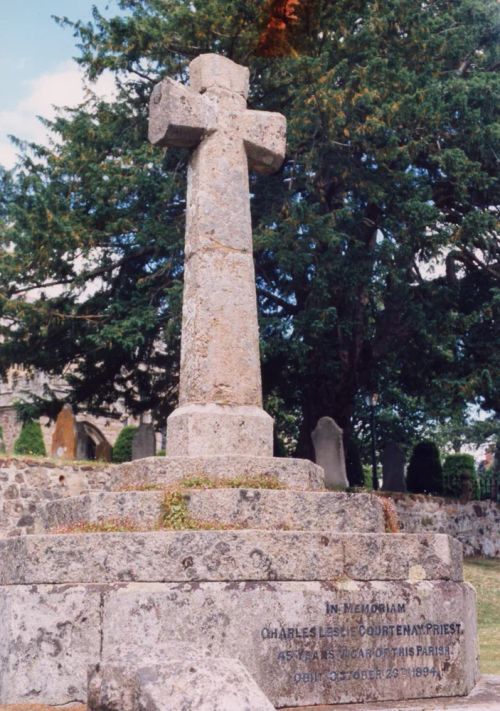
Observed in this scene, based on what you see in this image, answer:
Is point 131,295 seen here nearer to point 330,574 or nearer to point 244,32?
point 244,32

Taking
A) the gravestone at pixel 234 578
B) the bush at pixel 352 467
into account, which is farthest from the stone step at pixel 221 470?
the bush at pixel 352 467

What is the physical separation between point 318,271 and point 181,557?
13223 mm

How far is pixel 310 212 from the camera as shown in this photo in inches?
704

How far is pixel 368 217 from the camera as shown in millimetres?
20641

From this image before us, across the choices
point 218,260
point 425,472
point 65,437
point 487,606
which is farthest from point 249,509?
point 425,472

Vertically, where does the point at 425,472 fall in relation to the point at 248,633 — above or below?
above

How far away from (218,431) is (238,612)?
1604mm

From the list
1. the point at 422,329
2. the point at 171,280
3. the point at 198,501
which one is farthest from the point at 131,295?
the point at 198,501

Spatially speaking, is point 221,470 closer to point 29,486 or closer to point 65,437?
point 29,486

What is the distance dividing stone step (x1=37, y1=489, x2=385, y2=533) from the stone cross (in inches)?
30.0

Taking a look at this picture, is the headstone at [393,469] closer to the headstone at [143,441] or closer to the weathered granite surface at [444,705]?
the headstone at [143,441]

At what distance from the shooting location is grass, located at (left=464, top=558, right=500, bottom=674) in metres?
9.72

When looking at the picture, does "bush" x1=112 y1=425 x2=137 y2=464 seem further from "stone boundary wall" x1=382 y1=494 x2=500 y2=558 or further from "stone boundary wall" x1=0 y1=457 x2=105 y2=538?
"stone boundary wall" x1=0 y1=457 x2=105 y2=538

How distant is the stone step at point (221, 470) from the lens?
659 cm
